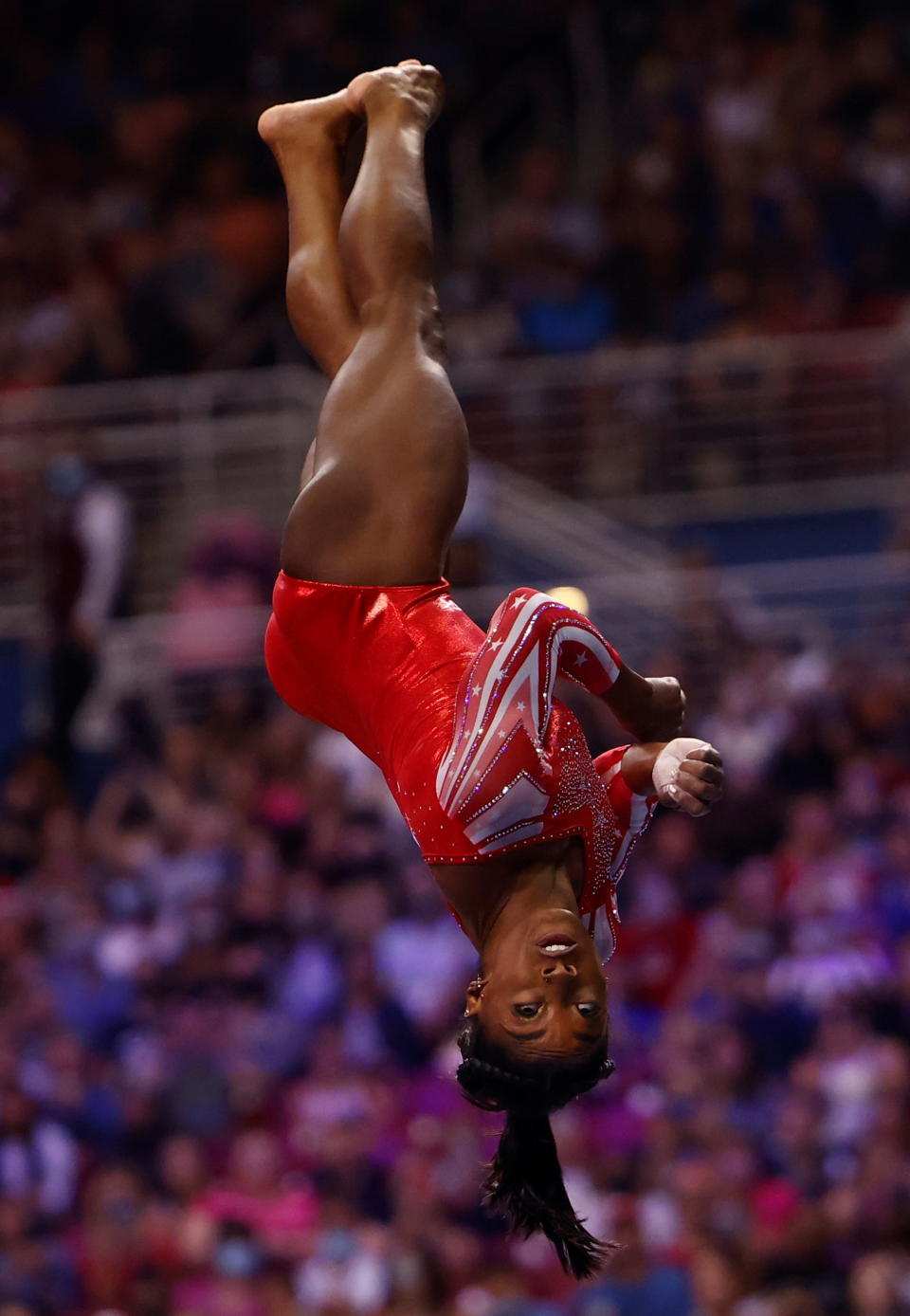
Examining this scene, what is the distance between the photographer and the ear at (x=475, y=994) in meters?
4.51

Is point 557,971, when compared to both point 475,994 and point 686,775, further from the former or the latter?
point 686,775

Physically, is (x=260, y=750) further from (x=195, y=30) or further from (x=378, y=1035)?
(x=195, y=30)

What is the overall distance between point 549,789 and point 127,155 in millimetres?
9627

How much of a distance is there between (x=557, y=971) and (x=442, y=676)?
0.71m

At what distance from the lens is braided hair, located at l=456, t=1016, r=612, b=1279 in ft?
14.5

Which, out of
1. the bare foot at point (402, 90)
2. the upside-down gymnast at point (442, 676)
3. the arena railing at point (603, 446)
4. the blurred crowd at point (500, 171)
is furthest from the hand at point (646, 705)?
the blurred crowd at point (500, 171)

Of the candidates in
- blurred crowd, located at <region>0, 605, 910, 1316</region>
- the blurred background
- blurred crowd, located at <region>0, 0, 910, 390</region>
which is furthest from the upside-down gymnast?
blurred crowd, located at <region>0, 0, 910, 390</region>

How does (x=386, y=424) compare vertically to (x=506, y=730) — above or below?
above

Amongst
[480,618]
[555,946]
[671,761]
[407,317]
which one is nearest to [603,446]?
[480,618]

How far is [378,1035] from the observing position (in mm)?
9047

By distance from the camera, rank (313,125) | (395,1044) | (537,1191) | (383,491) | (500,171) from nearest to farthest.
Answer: (537,1191), (383,491), (313,125), (395,1044), (500,171)

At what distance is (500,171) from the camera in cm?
1354

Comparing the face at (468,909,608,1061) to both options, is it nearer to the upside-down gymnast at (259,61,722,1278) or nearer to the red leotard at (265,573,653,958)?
the upside-down gymnast at (259,61,722,1278)

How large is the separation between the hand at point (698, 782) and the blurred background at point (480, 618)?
9.55ft
